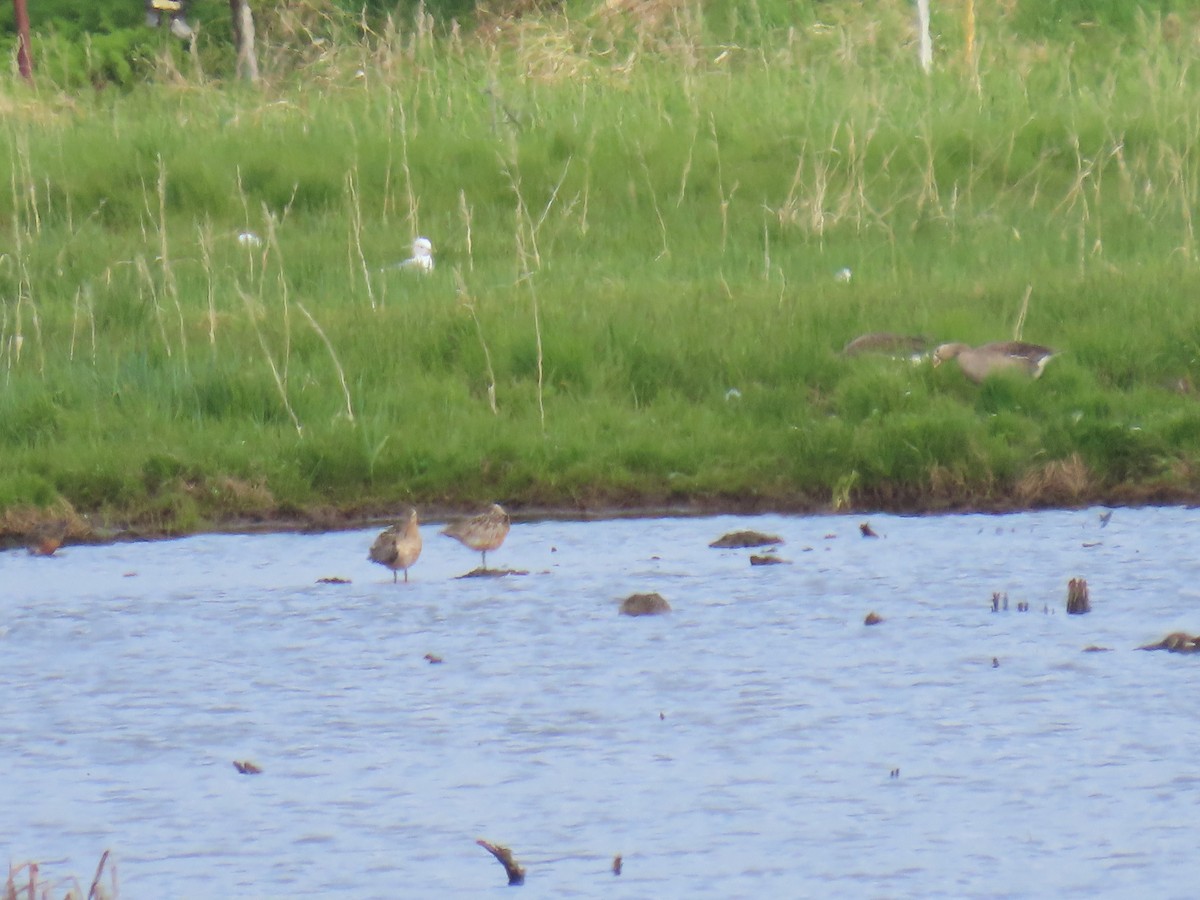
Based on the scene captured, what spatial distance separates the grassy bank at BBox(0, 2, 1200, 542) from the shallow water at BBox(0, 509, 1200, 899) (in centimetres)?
54

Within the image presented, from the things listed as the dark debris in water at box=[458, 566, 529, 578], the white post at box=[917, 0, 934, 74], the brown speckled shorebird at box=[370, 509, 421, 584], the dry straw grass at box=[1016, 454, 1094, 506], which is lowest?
the dry straw grass at box=[1016, 454, 1094, 506]

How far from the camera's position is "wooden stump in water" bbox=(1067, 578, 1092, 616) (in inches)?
273

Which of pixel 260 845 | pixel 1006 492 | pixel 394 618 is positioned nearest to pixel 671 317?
pixel 1006 492

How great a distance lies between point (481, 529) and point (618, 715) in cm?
186

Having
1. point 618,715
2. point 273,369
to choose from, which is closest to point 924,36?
point 273,369

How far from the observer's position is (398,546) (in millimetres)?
7438

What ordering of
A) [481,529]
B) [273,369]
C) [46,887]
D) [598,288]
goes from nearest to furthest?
[46,887]
[481,529]
[273,369]
[598,288]

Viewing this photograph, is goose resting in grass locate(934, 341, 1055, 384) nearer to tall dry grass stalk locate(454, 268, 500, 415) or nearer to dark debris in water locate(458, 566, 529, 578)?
tall dry grass stalk locate(454, 268, 500, 415)

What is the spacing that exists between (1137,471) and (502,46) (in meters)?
11.8

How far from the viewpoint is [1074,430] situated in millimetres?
8984

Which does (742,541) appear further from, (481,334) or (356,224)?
(356,224)

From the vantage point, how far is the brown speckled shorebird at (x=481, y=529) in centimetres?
766

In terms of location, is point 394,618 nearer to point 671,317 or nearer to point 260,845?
point 260,845

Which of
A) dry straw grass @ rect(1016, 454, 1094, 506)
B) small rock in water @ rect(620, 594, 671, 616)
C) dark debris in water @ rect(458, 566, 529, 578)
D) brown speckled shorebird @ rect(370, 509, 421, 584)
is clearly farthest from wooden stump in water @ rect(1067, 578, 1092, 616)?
brown speckled shorebird @ rect(370, 509, 421, 584)
